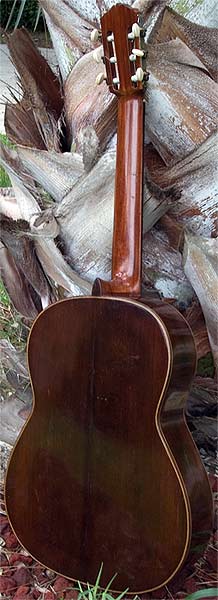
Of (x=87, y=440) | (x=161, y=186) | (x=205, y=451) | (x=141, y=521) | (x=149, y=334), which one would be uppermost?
(x=161, y=186)

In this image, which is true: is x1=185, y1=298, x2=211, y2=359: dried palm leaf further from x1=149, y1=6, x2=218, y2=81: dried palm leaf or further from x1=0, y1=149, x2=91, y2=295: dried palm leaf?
x1=149, y1=6, x2=218, y2=81: dried palm leaf

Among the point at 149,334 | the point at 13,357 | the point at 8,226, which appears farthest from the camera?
the point at 13,357

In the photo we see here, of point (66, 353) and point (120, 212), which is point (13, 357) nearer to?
point (66, 353)

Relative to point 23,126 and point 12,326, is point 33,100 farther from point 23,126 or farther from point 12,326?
point 12,326

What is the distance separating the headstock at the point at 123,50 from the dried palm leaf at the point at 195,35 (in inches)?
2.0

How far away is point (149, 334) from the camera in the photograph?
1146 millimetres

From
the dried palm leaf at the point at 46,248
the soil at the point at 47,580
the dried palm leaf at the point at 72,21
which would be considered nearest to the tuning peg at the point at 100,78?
the dried palm leaf at the point at 72,21

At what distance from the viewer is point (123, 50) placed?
1.23 meters

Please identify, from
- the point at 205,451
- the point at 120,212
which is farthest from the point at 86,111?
the point at 205,451

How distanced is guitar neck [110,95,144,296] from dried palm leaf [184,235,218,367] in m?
0.10

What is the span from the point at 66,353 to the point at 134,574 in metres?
0.37

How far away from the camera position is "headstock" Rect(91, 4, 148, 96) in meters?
1.22

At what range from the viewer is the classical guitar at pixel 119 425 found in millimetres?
1153

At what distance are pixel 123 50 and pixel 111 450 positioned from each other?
2.13ft
